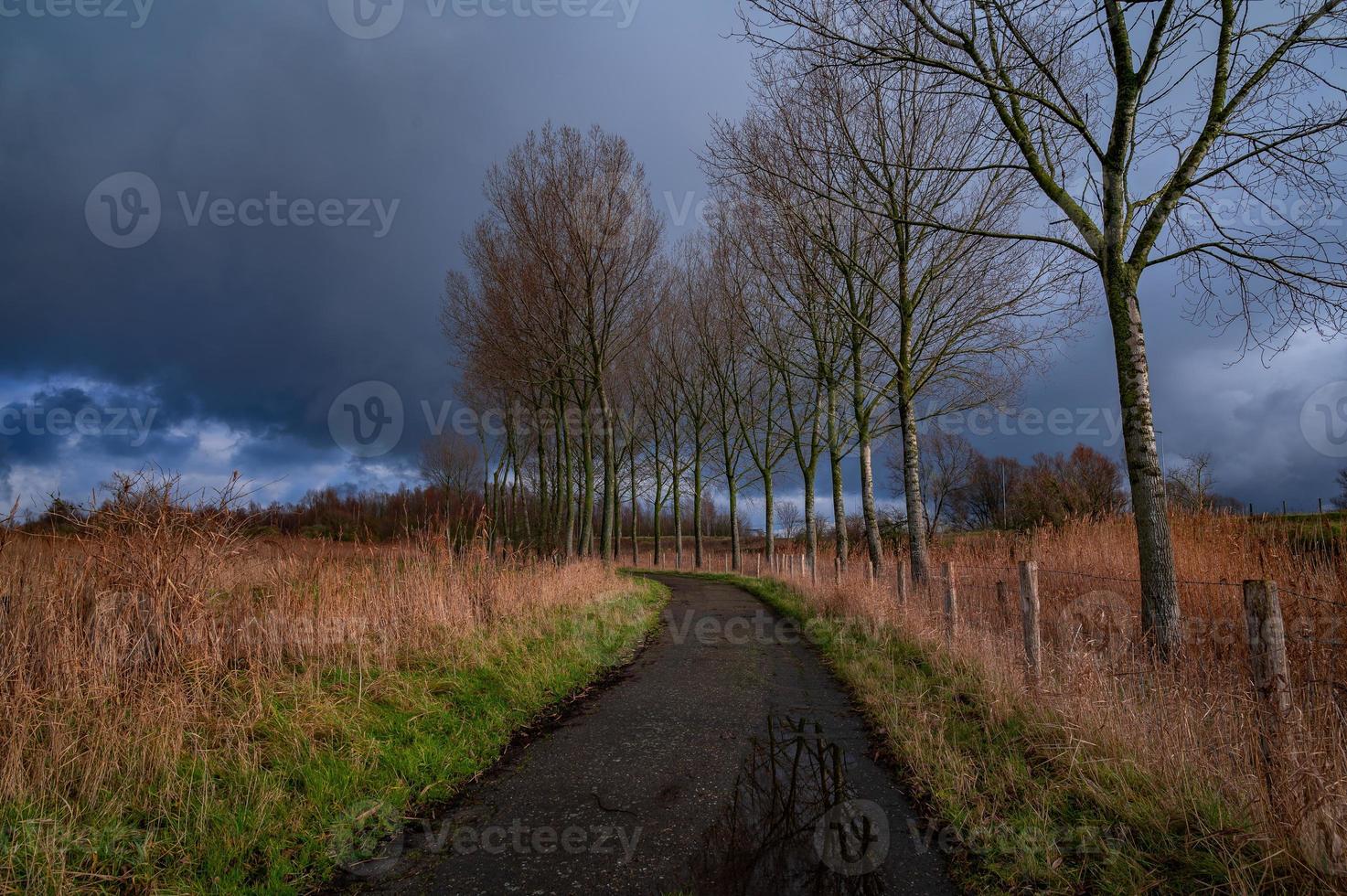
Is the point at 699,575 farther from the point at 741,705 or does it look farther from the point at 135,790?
the point at 135,790

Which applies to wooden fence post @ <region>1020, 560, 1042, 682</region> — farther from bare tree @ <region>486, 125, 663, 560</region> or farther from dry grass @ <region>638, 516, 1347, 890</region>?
bare tree @ <region>486, 125, 663, 560</region>

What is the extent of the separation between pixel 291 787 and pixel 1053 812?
452 centimetres

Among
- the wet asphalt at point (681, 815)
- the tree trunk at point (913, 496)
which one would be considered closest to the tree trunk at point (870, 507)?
the tree trunk at point (913, 496)

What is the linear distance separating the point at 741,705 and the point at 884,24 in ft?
25.9

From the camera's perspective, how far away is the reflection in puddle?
3055 millimetres

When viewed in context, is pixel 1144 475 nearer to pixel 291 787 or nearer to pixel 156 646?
pixel 291 787

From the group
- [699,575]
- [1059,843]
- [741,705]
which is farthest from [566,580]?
[699,575]

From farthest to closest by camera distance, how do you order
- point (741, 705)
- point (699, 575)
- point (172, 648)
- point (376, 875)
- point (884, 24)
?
point (699, 575)
point (884, 24)
point (741, 705)
point (172, 648)
point (376, 875)

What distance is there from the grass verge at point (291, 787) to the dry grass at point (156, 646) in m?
0.03

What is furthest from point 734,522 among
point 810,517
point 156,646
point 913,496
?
point 156,646

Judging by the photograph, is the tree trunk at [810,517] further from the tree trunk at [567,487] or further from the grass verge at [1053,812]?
the grass verge at [1053,812]

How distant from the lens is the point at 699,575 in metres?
27.4

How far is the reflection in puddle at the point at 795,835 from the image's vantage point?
10.0 ft

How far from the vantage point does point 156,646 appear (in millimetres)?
4715
